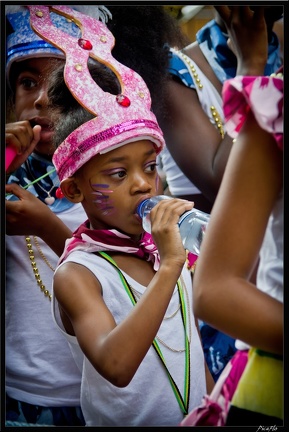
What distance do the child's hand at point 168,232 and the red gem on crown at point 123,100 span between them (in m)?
0.31

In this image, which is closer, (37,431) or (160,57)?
(37,431)

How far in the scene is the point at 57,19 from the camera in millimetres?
2119

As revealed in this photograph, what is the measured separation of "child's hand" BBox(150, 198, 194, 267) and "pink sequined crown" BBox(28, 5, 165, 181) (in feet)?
0.83

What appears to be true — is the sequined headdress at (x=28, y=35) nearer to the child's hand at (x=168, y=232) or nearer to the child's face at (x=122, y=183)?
the child's face at (x=122, y=183)

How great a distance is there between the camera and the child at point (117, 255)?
1777 millimetres

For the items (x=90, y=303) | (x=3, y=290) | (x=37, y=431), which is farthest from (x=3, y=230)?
(x=37, y=431)

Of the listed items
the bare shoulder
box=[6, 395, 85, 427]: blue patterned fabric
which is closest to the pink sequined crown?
the bare shoulder

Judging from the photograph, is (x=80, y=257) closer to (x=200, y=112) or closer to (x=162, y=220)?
(x=162, y=220)

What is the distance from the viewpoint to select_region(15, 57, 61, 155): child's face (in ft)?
7.37

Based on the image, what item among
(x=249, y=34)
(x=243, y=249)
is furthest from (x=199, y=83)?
(x=243, y=249)

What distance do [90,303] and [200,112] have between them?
0.75 metres

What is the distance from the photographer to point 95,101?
1.96m

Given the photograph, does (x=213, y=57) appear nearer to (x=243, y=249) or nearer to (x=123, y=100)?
(x=123, y=100)

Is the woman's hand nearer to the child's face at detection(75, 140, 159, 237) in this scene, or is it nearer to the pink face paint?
the child's face at detection(75, 140, 159, 237)
